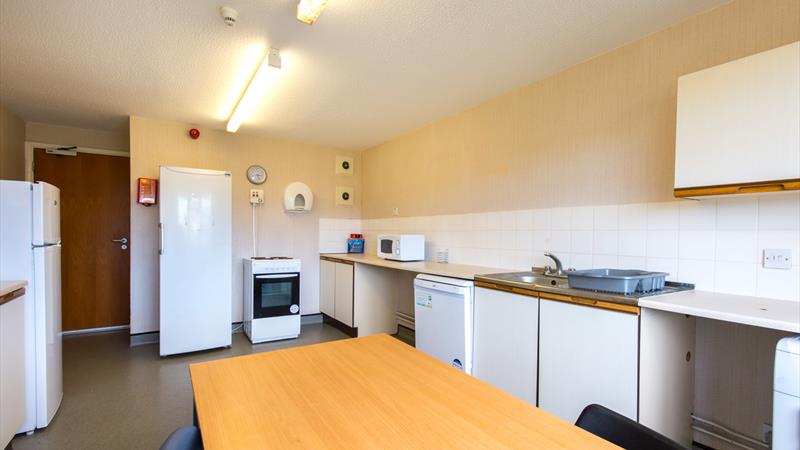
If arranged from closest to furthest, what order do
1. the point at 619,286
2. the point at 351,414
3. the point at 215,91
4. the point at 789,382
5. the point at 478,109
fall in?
1. the point at 351,414
2. the point at 789,382
3. the point at 619,286
4. the point at 215,91
5. the point at 478,109

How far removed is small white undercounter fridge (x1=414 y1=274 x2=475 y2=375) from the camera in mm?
2691

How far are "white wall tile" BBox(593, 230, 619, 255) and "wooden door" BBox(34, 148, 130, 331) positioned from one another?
5.22 metres

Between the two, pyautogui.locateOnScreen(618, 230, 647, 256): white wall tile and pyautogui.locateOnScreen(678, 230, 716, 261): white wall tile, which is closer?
A: pyautogui.locateOnScreen(678, 230, 716, 261): white wall tile

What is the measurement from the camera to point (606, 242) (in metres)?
2.48

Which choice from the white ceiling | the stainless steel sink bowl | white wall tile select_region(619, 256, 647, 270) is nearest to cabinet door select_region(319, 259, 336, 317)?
the white ceiling

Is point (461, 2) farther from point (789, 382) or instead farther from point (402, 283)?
point (402, 283)

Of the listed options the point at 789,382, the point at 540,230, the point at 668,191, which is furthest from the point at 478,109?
the point at 789,382

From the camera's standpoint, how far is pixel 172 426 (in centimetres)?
240

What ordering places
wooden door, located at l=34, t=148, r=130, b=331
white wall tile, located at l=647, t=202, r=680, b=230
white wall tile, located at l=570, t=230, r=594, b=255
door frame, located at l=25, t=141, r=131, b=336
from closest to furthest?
white wall tile, located at l=647, t=202, r=680, b=230 < white wall tile, located at l=570, t=230, r=594, b=255 < door frame, located at l=25, t=141, r=131, b=336 < wooden door, located at l=34, t=148, r=130, b=331

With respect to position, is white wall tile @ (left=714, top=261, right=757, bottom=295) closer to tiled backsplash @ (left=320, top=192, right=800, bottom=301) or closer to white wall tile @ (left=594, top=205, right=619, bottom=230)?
tiled backsplash @ (left=320, top=192, right=800, bottom=301)

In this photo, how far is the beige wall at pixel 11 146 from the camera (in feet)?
11.6

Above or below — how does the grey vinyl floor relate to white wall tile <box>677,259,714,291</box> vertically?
below

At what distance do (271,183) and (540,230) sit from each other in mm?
3379

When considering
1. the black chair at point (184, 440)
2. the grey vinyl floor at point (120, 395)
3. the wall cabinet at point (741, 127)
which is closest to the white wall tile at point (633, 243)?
the wall cabinet at point (741, 127)
